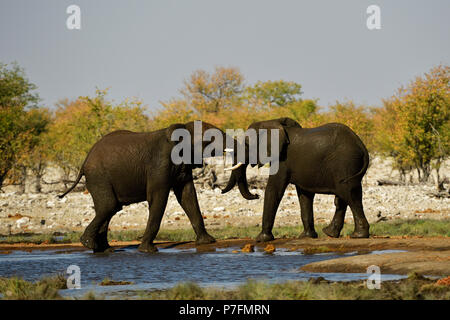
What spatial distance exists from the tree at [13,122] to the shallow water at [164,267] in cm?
2158

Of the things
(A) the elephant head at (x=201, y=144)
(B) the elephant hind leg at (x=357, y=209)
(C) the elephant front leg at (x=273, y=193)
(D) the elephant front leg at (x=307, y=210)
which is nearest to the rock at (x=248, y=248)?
(C) the elephant front leg at (x=273, y=193)

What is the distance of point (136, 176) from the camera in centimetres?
1925

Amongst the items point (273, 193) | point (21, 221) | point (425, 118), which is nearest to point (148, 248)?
point (273, 193)

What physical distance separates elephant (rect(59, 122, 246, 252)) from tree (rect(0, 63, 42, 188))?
21.6 metres

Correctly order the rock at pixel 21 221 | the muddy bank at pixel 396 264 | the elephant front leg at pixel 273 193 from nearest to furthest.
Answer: the muddy bank at pixel 396 264 < the elephant front leg at pixel 273 193 < the rock at pixel 21 221

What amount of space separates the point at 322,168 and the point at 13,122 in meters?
27.8

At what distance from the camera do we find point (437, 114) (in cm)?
4300

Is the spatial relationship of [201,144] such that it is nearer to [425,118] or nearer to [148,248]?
[148,248]

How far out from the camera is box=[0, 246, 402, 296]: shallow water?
13.9 meters

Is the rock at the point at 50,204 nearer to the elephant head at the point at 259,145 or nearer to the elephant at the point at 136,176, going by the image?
the elephant at the point at 136,176

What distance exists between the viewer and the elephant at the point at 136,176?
1906cm

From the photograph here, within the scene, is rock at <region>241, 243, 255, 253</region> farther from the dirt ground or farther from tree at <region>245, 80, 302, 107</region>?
tree at <region>245, 80, 302, 107</region>

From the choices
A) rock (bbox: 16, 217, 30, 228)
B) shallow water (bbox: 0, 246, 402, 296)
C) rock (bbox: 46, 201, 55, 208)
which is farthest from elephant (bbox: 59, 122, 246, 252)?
rock (bbox: 46, 201, 55, 208)
